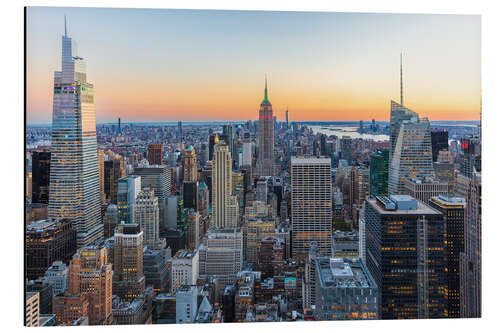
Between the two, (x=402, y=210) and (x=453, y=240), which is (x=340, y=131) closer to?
(x=402, y=210)

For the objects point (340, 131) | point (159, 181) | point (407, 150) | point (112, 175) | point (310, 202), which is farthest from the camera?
point (310, 202)

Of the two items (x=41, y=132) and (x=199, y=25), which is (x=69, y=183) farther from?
(x=199, y=25)

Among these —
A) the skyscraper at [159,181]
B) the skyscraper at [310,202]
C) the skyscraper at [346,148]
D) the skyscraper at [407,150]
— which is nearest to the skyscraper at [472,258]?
the skyscraper at [407,150]

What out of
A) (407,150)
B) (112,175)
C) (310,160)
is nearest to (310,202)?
(310,160)

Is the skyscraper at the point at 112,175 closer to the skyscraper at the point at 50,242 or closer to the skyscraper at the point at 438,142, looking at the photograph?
the skyscraper at the point at 50,242

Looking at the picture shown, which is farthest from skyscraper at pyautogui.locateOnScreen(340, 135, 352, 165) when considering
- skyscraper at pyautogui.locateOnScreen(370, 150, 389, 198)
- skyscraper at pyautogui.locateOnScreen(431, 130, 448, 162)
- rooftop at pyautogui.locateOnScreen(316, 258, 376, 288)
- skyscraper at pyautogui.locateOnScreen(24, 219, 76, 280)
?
skyscraper at pyautogui.locateOnScreen(24, 219, 76, 280)
